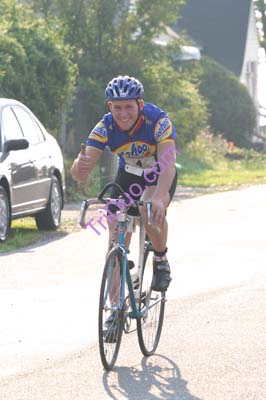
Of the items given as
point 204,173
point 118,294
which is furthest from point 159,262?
point 204,173

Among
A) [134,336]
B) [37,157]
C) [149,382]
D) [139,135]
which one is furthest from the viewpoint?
[37,157]

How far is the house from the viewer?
177 feet

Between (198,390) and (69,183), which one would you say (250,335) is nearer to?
(198,390)

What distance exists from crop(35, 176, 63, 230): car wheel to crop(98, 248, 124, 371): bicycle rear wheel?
8487mm

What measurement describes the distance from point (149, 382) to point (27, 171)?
8.17 meters

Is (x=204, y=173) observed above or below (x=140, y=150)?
below

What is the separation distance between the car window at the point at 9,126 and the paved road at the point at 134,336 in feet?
4.43

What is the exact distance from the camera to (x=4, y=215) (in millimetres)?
14773

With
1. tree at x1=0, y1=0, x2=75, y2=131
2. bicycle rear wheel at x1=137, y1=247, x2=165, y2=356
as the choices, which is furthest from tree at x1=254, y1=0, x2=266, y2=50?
bicycle rear wheel at x1=137, y1=247, x2=165, y2=356

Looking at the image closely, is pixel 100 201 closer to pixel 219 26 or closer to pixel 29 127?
pixel 29 127

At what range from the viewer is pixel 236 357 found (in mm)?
8367

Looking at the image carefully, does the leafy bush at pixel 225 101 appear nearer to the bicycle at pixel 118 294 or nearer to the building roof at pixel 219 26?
the building roof at pixel 219 26

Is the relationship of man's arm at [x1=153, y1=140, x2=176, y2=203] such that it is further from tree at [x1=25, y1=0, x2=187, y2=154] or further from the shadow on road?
tree at [x1=25, y1=0, x2=187, y2=154]

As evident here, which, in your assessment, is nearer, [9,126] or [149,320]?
[149,320]
